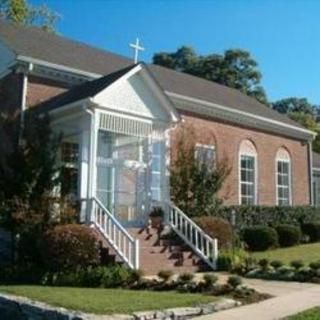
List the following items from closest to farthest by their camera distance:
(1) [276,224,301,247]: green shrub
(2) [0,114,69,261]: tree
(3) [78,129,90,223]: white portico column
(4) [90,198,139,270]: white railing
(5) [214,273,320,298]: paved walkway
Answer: (5) [214,273,320,298]: paved walkway → (4) [90,198,139,270]: white railing → (2) [0,114,69,261]: tree → (3) [78,129,90,223]: white portico column → (1) [276,224,301,247]: green shrub

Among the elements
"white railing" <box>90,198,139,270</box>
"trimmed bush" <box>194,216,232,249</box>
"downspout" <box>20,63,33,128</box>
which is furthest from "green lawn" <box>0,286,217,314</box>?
"downspout" <box>20,63,33,128</box>

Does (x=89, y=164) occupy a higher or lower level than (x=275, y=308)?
higher

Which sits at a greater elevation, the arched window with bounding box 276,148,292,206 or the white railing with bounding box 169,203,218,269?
the arched window with bounding box 276,148,292,206

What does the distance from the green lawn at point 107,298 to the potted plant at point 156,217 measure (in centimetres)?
602

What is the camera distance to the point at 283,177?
31.5 metres

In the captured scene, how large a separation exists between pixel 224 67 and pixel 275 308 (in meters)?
54.0

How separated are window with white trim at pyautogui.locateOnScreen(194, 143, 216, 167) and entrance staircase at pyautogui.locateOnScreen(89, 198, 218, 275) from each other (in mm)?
2825

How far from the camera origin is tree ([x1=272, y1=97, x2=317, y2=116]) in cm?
8612

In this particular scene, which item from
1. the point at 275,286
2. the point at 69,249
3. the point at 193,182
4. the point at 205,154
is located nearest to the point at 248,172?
the point at 205,154

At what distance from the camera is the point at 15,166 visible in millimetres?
17844

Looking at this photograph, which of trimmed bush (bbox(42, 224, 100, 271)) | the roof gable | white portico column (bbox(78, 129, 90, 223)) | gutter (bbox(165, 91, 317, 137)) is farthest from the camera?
gutter (bbox(165, 91, 317, 137))

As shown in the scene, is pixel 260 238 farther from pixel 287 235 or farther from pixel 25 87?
pixel 25 87

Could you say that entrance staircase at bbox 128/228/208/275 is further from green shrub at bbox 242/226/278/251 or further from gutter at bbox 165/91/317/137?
gutter at bbox 165/91/317/137

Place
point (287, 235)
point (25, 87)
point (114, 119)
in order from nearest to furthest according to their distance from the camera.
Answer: point (114, 119), point (25, 87), point (287, 235)
